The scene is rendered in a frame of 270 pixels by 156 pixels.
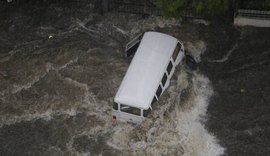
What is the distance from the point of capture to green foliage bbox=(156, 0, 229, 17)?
631 inches

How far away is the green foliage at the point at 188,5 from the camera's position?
16.0m

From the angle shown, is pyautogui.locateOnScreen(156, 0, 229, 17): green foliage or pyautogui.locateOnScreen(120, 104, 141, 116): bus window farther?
pyautogui.locateOnScreen(156, 0, 229, 17): green foliage

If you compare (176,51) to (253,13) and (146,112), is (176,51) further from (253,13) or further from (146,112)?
(253,13)

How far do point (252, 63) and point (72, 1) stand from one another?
26.1 ft

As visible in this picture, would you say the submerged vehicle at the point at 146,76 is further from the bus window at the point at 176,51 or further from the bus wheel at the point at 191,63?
the bus wheel at the point at 191,63

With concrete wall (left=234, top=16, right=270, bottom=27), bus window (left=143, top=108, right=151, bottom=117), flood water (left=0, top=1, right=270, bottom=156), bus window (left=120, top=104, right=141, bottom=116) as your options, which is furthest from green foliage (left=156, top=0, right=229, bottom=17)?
bus window (left=120, top=104, right=141, bottom=116)

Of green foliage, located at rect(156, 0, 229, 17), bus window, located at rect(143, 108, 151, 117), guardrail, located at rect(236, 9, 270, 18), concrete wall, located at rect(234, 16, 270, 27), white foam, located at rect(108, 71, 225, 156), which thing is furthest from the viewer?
concrete wall, located at rect(234, 16, 270, 27)

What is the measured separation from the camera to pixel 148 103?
14094 mm

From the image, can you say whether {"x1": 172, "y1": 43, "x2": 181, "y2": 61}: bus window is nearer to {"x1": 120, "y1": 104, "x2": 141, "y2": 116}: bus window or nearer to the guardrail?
{"x1": 120, "y1": 104, "x2": 141, "y2": 116}: bus window

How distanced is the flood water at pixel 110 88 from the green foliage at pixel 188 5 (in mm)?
1397

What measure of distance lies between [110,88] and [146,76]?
69.7 inches

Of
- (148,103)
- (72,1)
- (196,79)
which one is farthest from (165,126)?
(72,1)

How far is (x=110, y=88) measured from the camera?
15.8m

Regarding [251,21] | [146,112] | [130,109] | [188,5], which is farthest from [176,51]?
[251,21]
